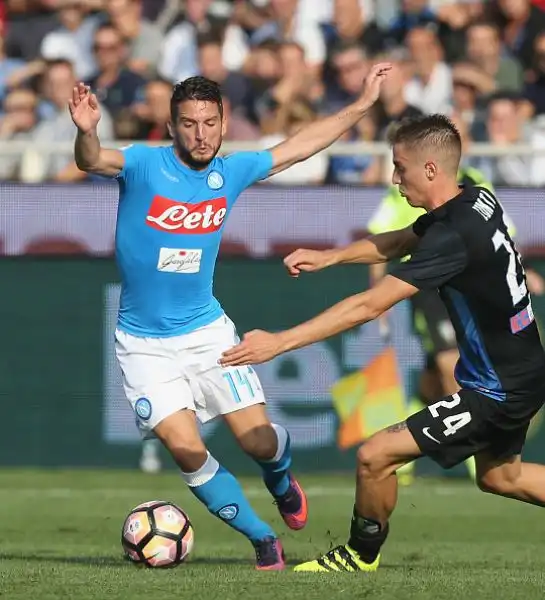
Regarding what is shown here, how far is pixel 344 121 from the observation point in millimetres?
8805

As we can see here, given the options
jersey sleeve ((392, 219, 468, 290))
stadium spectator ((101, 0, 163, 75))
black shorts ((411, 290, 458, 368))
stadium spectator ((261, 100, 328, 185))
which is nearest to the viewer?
jersey sleeve ((392, 219, 468, 290))

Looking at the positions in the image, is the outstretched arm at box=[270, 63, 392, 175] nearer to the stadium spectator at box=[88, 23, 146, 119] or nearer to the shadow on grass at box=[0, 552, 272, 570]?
the shadow on grass at box=[0, 552, 272, 570]

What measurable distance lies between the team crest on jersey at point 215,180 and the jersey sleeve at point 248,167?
0.09 meters

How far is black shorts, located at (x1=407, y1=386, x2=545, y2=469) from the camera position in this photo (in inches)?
288

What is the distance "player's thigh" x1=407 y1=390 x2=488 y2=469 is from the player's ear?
1054 mm

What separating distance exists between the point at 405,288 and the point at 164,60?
32.1ft

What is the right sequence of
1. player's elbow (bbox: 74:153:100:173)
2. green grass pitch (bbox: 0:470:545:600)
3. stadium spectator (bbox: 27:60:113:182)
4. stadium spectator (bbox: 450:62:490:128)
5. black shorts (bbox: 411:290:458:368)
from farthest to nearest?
stadium spectator (bbox: 27:60:113:182), stadium spectator (bbox: 450:62:490:128), black shorts (bbox: 411:290:458:368), player's elbow (bbox: 74:153:100:173), green grass pitch (bbox: 0:470:545:600)

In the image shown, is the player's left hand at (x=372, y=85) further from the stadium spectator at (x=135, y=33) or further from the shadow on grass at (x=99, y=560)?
the stadium spectator at (x=135, y=33)

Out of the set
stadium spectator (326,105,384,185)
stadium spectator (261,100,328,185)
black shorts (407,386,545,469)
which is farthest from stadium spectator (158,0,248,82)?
black shorts (407,386,545,469)

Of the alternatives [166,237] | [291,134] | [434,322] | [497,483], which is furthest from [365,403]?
[497,483]

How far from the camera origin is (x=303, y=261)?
23.2ft

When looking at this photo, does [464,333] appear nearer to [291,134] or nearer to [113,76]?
[291,134]

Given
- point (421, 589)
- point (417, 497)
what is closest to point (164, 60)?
point (417, 497)

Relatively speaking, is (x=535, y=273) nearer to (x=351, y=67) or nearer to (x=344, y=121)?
(x=351, y=67)
